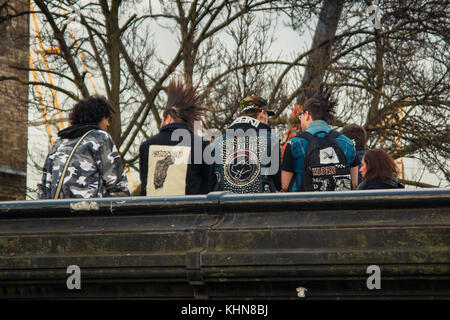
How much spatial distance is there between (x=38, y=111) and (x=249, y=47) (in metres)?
4.91

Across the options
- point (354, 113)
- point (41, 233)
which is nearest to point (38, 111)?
point (354, 113)

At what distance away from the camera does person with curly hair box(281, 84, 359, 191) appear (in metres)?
5.04

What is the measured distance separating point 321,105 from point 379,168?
2.26ft

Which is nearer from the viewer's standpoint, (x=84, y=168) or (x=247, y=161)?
(x=84, y=168)

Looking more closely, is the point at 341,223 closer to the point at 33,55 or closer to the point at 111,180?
the point at 111,180

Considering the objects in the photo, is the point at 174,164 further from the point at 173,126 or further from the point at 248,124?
the point at 248,124

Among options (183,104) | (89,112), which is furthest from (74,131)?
(183,104)

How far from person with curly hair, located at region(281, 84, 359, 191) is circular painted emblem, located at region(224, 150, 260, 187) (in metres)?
0.22

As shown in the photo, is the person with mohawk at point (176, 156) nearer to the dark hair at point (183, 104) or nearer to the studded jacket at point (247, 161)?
the dark hair at point (183, 104)

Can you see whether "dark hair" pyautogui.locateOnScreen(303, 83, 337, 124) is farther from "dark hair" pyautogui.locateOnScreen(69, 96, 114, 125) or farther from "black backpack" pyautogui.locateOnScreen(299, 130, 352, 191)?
"dark hair" pyautogui.locateOnScreen(69, 96, 114, 125)

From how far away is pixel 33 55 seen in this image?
52.0 feet

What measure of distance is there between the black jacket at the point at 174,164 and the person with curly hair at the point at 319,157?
25.1 inches

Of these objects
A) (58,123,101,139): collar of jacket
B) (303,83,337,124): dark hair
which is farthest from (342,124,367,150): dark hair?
(58,123,101,139): collar of jacket

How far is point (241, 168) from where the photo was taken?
17.1 ft
